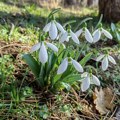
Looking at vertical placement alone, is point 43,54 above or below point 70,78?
above

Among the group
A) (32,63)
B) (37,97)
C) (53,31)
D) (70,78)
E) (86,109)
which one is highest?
(53,31)

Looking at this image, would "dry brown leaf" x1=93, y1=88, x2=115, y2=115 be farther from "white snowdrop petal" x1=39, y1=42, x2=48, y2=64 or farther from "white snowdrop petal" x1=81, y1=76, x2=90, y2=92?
"white snowdrop petal" x1=39, y1=42, x2=48, y2=64

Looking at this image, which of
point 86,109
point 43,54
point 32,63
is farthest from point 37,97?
point 43,54

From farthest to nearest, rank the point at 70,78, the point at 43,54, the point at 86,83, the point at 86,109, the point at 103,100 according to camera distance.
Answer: the point at 103,100 < the point at 86,109 < the point at 70,78 < the point at 86,83 < the point at 43,54

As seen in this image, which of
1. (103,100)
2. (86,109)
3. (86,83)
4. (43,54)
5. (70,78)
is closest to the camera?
(43,54)

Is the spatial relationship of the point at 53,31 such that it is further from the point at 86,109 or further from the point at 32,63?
the point at 86,109

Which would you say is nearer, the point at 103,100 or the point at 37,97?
the point at 37,97

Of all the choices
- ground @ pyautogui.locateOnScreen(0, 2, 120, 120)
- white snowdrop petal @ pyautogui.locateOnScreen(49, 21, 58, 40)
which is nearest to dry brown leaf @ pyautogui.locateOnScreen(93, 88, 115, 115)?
ground @ pyautogui.locateOnScreen(0, 2, 120, 120)
